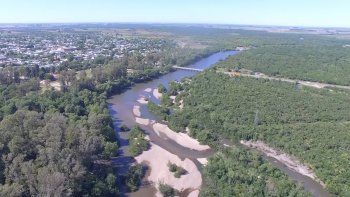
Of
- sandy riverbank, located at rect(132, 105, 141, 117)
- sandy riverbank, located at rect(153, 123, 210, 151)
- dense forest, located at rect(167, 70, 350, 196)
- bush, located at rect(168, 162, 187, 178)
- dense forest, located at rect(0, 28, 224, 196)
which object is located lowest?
sandy riverbank, located at rect(132, 105, 141, 117)

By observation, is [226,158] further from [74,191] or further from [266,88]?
[266,88]

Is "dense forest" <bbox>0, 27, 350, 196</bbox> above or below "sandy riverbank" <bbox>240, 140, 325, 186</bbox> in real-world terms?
above

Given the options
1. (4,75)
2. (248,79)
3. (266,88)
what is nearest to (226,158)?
(266,88)

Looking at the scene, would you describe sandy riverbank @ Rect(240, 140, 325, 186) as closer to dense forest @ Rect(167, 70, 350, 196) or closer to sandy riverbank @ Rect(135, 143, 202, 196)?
dense forest @ Rect(167, 70, 350, 196)

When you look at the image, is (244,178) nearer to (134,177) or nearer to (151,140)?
(134,177)

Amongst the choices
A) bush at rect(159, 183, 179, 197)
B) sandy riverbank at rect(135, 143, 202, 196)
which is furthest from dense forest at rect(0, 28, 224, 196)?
bush at rect(159, 183, 179, 197)

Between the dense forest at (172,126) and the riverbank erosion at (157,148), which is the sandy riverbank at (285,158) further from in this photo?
the riverbank erosion at (157,148)
